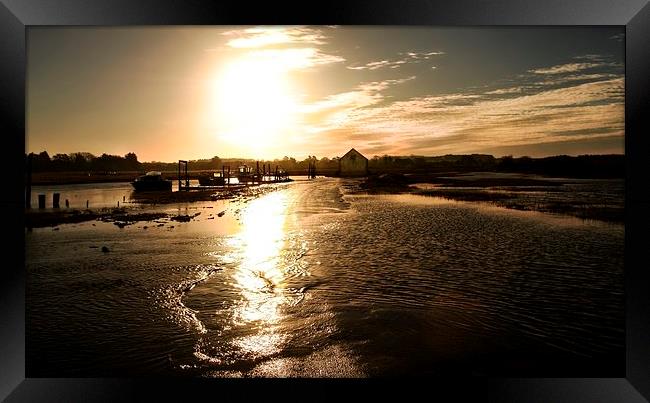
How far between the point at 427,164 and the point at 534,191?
6.16ft

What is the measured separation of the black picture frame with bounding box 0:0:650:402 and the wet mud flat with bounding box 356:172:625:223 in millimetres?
1339

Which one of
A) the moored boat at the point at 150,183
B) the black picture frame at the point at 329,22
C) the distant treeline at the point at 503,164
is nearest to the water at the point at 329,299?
the black picture frame at the point at 329,22

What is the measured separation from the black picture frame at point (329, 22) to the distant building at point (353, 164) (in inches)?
130

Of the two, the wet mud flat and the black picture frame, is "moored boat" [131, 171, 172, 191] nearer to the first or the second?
the wet mud flat

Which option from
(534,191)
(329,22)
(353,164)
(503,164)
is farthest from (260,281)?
(534,191)

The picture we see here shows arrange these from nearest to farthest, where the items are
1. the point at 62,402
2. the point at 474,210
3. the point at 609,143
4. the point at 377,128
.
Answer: the point at 62,402 → the point at 609,143 → the point at 377,128 → the point at 474,210

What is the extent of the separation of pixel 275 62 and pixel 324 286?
334 centimetres

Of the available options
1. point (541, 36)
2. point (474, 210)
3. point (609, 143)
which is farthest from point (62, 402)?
point (474, 210)

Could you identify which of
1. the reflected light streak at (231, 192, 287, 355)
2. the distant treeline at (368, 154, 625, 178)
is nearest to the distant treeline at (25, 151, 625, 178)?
the distant treeline at (368, 154, 625, 178)

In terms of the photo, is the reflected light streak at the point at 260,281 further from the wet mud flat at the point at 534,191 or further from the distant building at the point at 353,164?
the wet mud flat at the point at 534,191

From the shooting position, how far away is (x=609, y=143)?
624cm
